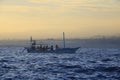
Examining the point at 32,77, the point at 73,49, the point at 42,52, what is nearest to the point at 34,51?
the point at 42,52

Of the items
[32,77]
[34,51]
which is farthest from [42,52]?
[32,77]

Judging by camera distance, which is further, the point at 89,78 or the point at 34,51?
the point at 34,51

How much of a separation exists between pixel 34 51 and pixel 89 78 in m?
123

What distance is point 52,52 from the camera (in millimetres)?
181125

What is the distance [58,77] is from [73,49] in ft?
394

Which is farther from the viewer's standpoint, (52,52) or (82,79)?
(52,52)

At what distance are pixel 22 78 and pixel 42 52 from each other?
122209 mm

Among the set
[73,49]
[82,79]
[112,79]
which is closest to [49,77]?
[82,79]

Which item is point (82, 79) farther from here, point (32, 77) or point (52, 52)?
point (52, 52)

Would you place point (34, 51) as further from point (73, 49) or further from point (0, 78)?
point (0, 78)

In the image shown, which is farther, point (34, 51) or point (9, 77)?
point (34, 51)

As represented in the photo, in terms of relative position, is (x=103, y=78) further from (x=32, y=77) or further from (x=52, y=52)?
(x=52, y=52)

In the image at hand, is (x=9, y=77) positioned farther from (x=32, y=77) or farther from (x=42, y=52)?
(x=42, y=52)

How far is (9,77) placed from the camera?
194 ft
